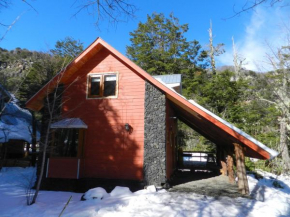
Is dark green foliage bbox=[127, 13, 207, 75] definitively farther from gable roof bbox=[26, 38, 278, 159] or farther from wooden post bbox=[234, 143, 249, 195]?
wooden post bbox=[234, 143, 249, 195]

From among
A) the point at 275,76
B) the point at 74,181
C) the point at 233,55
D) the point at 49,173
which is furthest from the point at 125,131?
the point at 233,55

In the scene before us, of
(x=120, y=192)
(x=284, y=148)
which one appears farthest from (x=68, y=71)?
(x=284, y=148)

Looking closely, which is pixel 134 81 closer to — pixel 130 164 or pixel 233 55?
pixel 130 164

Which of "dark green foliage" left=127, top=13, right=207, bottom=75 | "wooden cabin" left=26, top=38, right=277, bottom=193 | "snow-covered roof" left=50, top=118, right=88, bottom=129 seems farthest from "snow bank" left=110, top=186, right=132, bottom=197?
"dark green foliage" left=127, top=13, right=207, bottom=75

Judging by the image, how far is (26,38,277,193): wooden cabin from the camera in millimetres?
8273

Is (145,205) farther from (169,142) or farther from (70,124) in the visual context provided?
(70,124)

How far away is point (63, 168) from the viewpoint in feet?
28.7

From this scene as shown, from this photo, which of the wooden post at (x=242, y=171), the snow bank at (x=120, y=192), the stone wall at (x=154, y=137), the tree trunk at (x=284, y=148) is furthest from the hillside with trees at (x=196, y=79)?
the wooden post at (x=242, y=171)

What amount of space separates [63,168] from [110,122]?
8.48 ft

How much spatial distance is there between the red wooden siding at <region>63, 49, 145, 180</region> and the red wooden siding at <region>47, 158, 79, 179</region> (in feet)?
1.21

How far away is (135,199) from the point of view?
258 inches

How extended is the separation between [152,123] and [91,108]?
2.74 meters

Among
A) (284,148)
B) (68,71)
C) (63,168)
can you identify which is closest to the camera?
(63,168)

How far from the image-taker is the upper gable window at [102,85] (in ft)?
30.7
